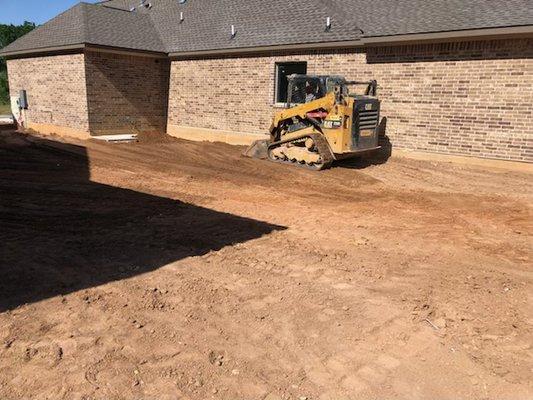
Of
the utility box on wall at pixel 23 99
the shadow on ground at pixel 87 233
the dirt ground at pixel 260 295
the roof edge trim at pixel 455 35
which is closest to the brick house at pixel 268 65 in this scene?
the roof edge trim at pixel 455 35

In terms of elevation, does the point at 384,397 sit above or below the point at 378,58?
below

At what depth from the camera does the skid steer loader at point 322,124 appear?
10.9m

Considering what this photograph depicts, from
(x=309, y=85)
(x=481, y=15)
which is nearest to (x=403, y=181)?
(x=309, y=85)

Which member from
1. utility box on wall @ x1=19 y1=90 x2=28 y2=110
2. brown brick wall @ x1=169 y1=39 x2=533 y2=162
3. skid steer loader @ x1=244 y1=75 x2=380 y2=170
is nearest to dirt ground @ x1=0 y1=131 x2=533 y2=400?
skid steer loader @ x1=244 y1=75 x2=380 y2=170

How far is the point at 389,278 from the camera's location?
16.6 feet

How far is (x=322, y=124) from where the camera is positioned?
37.3 feet

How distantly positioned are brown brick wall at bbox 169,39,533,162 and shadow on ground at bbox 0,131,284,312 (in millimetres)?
7322

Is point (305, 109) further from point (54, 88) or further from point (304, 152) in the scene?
point (54, 88)

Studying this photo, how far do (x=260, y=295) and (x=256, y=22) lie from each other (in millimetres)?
14039

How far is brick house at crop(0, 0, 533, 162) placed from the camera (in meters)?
11.2

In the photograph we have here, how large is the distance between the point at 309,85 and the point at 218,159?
10.9ft

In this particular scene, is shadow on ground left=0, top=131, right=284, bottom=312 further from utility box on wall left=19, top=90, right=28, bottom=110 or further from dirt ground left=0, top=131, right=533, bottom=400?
utility box on wall left=19, top=90, right=28, bottom=110

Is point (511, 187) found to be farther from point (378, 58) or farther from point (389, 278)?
point (389, 278)

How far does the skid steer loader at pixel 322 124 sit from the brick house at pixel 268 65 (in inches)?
63.0
